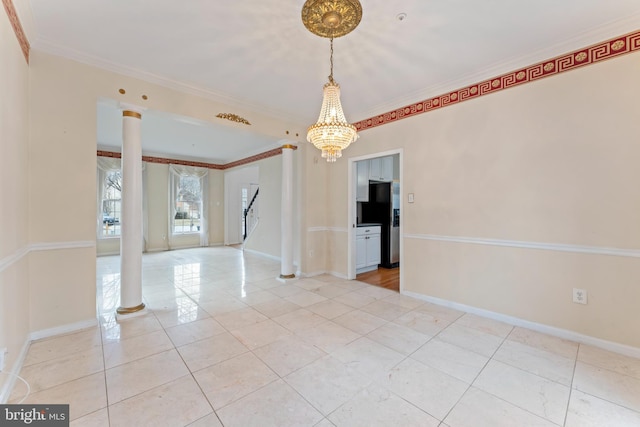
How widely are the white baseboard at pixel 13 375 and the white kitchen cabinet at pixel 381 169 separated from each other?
509 centimetres

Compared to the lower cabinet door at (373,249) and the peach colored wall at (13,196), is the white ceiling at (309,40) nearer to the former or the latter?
the peach colored wall at (13,196)

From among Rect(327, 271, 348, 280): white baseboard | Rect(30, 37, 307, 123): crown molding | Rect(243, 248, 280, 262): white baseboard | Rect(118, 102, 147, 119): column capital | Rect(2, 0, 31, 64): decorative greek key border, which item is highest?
Rect(30, 37, 307, 123): crown molding

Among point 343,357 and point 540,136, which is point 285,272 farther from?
point 540,136

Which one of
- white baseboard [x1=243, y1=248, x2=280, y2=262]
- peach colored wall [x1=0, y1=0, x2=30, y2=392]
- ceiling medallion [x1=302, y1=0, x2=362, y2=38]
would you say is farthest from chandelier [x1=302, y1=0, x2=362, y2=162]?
white baseboard [x1=243, y1=248, x2=280, y2=262]

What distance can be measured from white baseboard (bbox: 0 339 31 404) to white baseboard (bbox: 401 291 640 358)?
3.81 meters

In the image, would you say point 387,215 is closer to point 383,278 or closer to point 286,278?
point 383,278

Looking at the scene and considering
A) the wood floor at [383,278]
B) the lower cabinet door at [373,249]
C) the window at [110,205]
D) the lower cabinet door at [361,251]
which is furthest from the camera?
the window at [110,205]

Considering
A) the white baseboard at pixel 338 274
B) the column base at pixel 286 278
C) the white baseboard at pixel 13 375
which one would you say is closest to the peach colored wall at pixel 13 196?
the white baseboard at pixel 13 375

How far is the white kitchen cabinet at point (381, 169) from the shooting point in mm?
5375

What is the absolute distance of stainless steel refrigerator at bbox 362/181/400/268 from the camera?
5289 mm

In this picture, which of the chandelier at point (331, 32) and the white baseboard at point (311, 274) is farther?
the white baseboard at point (311, 274)

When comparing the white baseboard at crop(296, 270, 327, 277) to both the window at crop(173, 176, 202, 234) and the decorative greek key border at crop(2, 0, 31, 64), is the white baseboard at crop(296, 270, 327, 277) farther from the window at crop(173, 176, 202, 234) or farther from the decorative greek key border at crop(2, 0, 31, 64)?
the window at crop(173, 176, 202, 234)

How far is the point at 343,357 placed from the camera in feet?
6.91

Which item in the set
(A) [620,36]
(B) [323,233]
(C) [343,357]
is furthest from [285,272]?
(A) [620,36]
